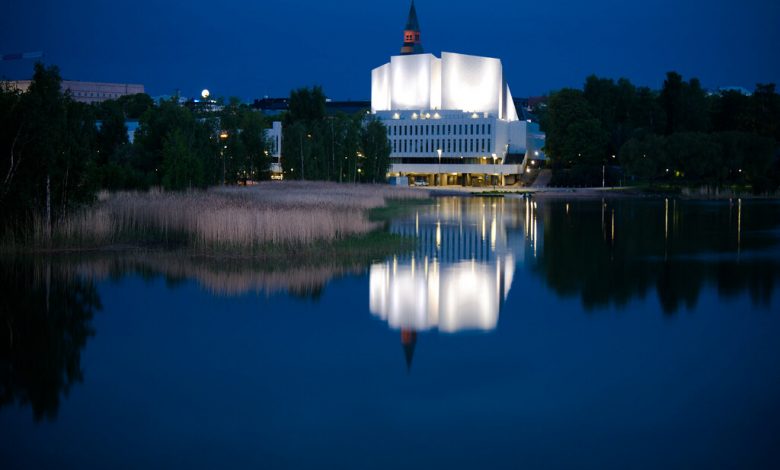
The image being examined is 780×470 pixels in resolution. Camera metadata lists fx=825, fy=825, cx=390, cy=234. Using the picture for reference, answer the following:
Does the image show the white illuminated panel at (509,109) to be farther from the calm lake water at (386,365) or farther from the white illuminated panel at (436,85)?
the calm lake water at (386,365)

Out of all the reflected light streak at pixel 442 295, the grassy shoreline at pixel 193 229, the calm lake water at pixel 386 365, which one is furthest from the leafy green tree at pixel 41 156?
the reflected light streak at pixel 442 295

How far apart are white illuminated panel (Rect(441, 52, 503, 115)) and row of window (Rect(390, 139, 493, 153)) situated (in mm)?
8940

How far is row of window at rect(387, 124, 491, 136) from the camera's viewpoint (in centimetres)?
10281

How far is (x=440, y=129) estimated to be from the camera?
105250 mm

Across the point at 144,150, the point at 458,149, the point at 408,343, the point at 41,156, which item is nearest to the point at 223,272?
the point at 41,156

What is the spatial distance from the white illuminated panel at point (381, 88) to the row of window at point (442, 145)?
10747 mm

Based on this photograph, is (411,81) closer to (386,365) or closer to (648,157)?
(648,157)

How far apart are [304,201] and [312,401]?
21.0m

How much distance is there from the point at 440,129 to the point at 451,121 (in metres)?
1.72

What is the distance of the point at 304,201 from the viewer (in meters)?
29.5

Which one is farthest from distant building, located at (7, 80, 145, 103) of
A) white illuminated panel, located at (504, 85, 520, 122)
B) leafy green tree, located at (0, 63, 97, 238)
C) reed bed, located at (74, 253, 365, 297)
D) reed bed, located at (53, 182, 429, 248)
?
reed bed, located at (74, 253, 365, 297)

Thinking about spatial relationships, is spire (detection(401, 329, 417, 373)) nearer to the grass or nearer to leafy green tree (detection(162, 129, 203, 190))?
the grass

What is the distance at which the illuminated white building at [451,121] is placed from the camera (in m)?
103

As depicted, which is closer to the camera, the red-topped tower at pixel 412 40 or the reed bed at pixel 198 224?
the reed bed at pixel 198 224
